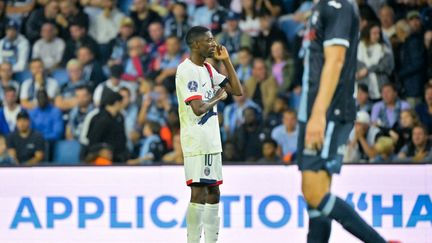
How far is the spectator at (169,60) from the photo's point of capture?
13867mm

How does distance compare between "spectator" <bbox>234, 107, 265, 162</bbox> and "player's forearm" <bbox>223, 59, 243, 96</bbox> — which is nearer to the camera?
"player's forearm" <bbox>223, 59, 243, 96</bbox>

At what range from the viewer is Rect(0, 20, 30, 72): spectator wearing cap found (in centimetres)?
1429

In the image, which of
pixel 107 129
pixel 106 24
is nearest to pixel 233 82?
pixel 107 129

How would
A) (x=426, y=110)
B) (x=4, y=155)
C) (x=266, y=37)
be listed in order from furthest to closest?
(x=266, y=37)
(x=426, y=110)
(x=4, y=155)

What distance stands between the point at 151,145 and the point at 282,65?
1.99 metres

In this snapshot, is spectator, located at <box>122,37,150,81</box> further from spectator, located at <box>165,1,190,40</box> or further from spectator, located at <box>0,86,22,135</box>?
spectator, located at <box>0,86,22,135</box>

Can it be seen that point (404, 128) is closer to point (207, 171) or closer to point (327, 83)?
point (207, 171)

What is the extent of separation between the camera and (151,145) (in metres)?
12.8

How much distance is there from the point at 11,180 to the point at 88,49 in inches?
165

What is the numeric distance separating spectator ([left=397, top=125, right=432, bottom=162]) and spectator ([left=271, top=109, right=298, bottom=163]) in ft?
3.88

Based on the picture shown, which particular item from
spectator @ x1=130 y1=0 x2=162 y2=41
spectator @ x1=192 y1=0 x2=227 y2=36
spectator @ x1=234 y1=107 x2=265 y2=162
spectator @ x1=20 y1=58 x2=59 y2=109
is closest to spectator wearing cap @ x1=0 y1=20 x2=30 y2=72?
spectator @ x1=20 y1=58 x2=59 y2=109

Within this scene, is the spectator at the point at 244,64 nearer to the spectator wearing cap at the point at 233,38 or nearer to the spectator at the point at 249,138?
the spectator wearing cap at the point at 233,38

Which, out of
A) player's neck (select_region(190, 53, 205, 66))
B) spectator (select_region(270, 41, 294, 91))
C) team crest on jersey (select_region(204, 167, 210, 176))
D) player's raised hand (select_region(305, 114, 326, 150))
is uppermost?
spectator (select_region(270, 41, 294, 91))

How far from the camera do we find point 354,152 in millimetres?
12430
